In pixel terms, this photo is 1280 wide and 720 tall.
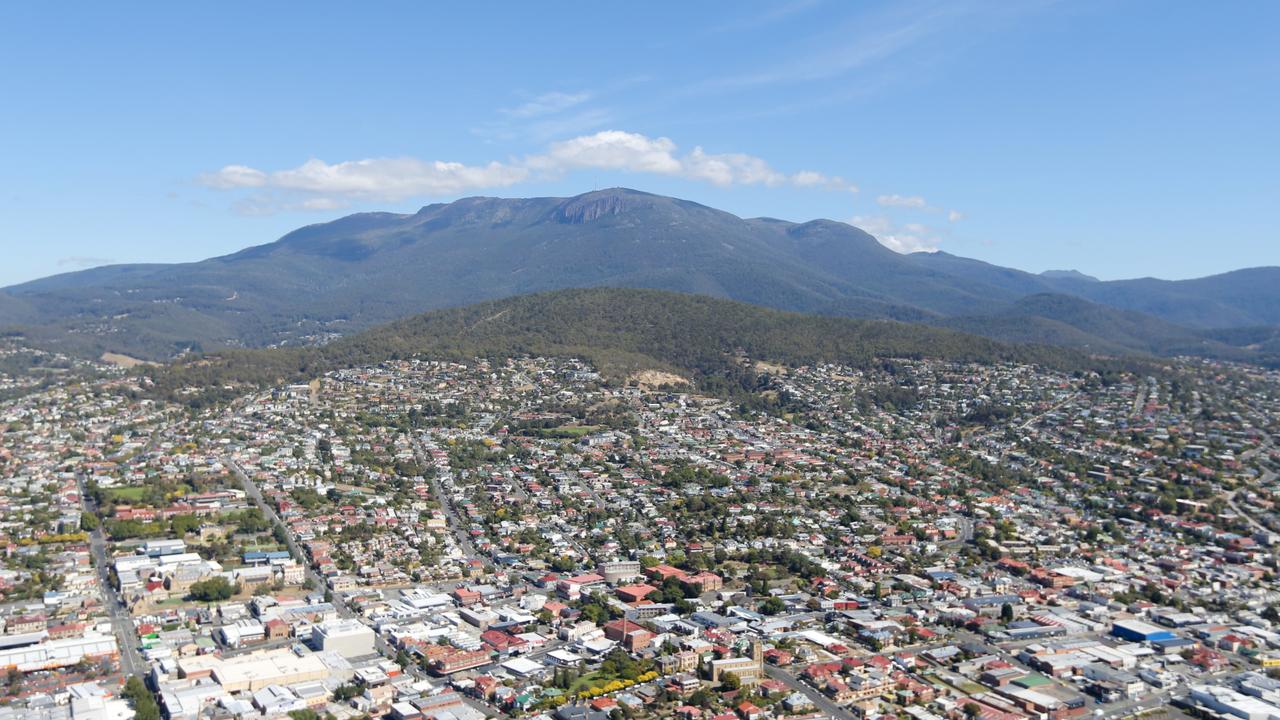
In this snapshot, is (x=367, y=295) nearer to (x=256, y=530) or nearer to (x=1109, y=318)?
(x=1109, y=318)

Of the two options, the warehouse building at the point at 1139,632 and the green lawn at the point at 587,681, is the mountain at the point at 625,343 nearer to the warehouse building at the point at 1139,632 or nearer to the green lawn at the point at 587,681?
the warehouse building at the point at 1139,632

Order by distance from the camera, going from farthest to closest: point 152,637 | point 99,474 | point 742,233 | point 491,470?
point 742,233
point 491,470
point 99,474
point 152,637

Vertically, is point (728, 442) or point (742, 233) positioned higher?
point (742, 233)

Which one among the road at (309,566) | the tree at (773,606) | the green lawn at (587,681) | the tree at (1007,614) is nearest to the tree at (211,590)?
the road at (309,566)

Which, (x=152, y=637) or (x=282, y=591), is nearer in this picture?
(x=152, y=637)

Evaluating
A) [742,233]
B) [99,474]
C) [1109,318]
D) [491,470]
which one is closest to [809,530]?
[491,470]

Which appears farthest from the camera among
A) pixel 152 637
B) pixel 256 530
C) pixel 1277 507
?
pixel 1277 507
